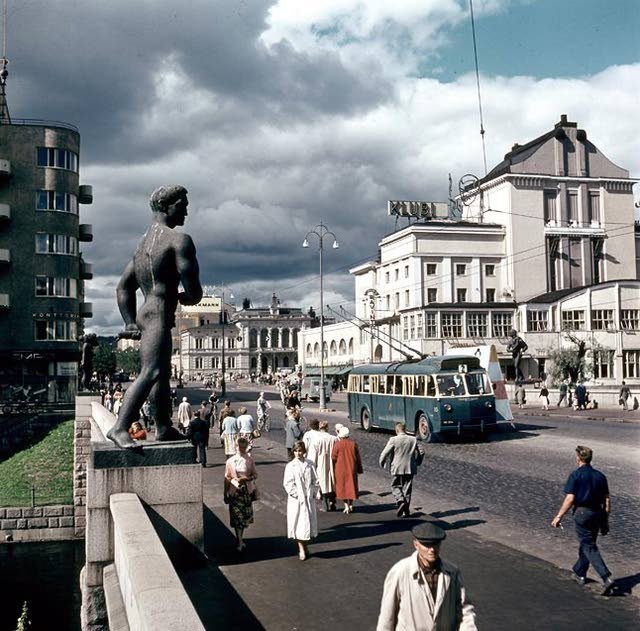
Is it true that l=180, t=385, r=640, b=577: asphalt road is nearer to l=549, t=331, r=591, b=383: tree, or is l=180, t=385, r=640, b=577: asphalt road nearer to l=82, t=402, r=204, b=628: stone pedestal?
l=82, t=402, r=204, b=628: stone pedestal

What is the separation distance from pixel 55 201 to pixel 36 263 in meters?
4.56

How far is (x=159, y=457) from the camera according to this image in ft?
26.1

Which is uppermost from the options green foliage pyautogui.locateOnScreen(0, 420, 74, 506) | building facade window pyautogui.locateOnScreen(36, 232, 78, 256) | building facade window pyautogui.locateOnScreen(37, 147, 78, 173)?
building facade window pyautogui.locateOnScreen(37, 147, 78, 173)

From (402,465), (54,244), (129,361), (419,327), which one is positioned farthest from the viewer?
(129,361)

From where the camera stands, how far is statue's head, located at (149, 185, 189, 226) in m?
8.61

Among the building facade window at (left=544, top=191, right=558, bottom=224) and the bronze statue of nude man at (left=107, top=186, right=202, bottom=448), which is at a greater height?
the building facade window at (left=544, top=191, right=558, bottom=224)

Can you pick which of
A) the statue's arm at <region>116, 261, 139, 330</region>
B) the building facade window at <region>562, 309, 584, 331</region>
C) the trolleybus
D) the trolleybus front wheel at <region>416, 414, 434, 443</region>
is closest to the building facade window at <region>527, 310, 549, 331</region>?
the building facade window at <region>562, 309, 584, 331</region>

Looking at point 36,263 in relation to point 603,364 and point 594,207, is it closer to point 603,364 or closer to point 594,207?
point 603,364

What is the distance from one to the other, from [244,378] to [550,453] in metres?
128

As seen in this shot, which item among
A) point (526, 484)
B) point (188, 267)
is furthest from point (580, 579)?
point (526, 484)

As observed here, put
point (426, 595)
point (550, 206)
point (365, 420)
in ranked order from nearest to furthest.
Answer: point (426, 595)
point (365, 420)
point (550, 206)

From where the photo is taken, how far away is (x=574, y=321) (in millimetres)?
65062

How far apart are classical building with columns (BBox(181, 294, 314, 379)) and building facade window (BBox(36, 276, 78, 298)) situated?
318 feet

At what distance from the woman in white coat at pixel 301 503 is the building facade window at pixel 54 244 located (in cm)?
4668
